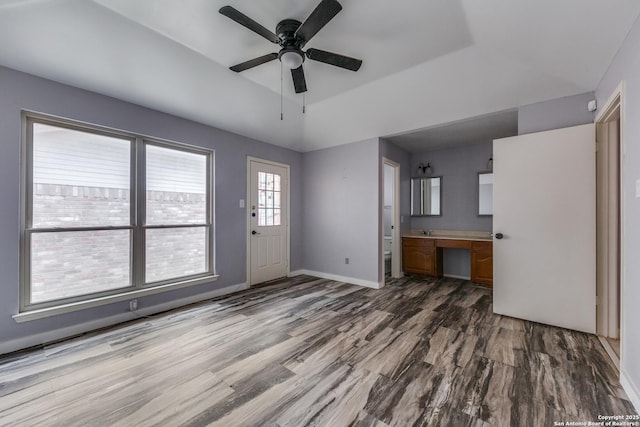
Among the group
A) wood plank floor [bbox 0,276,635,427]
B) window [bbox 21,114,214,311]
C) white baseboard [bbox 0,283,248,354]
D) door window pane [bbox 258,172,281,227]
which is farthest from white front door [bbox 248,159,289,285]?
wood plank floor [bbox 0,276,635,427]

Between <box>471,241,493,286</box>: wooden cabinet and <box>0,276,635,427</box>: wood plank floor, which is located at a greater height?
<box>471,241,493,286</box>: wooden cabinet

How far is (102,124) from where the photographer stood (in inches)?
109

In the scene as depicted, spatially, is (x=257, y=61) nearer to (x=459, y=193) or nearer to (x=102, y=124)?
(x=102, y=124)

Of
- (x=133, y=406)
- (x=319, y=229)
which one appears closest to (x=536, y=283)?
(x=319, y=229)

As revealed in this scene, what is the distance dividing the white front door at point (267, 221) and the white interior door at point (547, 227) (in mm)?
3311

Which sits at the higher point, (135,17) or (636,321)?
(135,17)

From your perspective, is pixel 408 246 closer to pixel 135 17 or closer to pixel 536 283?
pixel 536 283

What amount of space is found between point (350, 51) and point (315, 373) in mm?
2972

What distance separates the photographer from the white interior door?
2566 mm

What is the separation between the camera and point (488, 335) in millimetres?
2594

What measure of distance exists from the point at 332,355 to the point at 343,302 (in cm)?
134

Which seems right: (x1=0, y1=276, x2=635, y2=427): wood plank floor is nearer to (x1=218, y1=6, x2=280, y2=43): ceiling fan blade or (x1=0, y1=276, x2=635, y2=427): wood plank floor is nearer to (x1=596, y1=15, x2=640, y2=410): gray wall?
(x1=596, y1=15, x2=640, y2=410): gray wall

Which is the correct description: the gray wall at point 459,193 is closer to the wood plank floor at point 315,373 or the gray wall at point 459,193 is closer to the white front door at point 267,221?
the wood plank floor at point 315,373

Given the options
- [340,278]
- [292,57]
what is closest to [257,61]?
[292,57]
